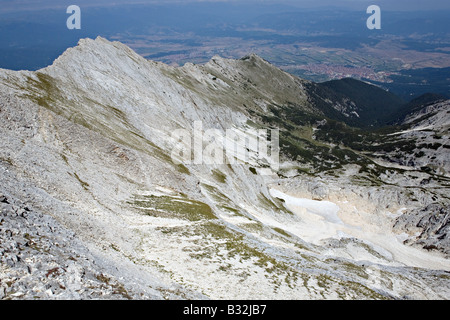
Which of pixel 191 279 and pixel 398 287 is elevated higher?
pixel 191 279

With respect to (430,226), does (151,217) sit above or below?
above

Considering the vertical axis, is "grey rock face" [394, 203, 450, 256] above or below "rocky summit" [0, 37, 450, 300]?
below

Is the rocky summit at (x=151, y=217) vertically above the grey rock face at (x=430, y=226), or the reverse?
the rocky summit at (x=151, y=217)

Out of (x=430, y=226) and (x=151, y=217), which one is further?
(x=430, y=226)

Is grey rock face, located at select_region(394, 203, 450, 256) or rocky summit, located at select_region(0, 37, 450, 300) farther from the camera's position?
grey rock face, located at select_region(394, 203, 450, 256)

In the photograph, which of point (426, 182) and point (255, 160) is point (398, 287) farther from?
point (426, 182)

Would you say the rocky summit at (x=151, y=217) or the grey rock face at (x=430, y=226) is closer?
the rocky summit at (x=151, y=217)

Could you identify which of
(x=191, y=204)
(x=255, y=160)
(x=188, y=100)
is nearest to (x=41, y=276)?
(x=191, y=204)

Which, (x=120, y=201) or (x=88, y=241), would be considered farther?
(x=120, y=201)
